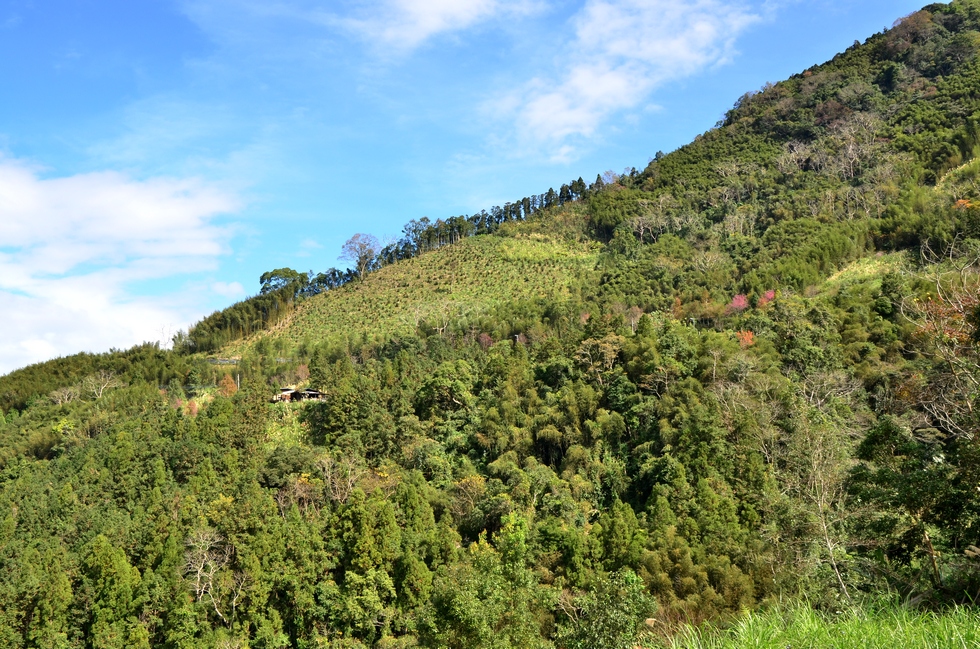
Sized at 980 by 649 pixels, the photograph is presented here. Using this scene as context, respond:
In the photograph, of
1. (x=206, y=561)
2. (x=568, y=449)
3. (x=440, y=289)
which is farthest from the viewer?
(x=440, y=289)

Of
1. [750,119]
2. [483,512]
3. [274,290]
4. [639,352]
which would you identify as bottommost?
[483,512]

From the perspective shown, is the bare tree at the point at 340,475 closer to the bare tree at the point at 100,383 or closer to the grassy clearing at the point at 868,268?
the bare tree at the point at 100,383

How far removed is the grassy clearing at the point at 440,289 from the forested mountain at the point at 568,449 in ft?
2.60

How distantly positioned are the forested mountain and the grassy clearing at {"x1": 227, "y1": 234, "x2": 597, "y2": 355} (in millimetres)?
794

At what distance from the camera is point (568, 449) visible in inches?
1382

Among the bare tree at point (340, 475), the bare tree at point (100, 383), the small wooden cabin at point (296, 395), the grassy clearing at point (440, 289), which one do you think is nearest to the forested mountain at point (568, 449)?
the bare tree at point (340, 475)

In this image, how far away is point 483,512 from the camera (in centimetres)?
3086

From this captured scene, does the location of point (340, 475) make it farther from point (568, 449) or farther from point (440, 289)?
point (440, 289)

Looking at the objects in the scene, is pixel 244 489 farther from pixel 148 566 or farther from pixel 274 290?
pixel 274 290

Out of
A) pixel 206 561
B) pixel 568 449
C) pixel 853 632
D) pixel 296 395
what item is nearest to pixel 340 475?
pixel 206 561

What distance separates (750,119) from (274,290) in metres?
64.7

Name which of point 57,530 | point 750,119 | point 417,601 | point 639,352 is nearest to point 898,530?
point 417,601

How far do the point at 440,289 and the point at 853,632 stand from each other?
66.1 m

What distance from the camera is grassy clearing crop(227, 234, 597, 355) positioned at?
6328cm
